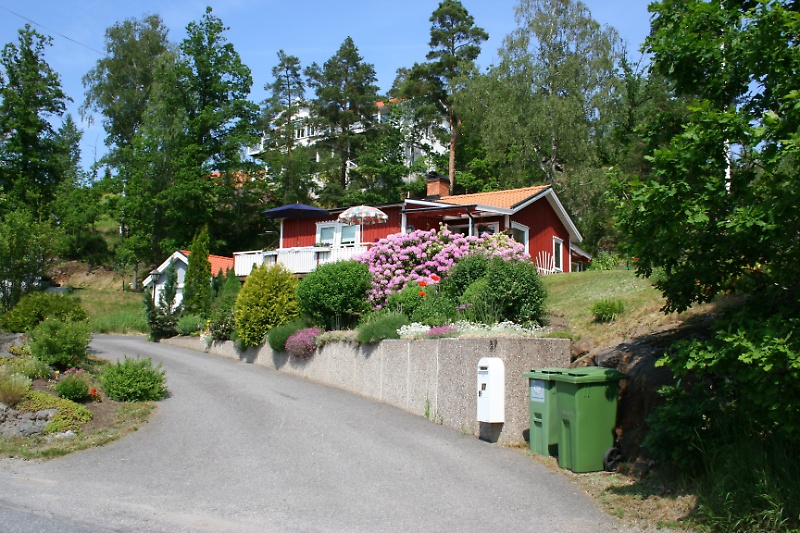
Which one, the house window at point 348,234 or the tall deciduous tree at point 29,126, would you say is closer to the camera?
the house window at point 348,234

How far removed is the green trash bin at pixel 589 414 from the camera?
8734mm

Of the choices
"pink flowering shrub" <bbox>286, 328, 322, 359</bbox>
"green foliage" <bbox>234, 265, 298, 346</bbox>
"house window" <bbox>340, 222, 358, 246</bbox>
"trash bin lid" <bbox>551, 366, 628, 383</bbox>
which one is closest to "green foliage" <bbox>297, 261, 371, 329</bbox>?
"pink flowering shrub" <bbox>286, 328, 322, 359</bbox>

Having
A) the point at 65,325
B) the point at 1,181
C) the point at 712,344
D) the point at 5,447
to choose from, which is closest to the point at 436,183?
the point at 65,325

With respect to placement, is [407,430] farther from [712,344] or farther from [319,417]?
[712,344]

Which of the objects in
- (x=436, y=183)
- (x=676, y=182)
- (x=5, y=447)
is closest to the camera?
(x=676, y=182)

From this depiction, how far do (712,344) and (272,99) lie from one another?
5440cm

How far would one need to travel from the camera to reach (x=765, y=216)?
6.30 metres

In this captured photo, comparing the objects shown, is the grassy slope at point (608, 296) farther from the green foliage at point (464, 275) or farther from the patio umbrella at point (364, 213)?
the patio umbrella at point (364, 213)

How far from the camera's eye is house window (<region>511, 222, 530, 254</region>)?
87.4 ft

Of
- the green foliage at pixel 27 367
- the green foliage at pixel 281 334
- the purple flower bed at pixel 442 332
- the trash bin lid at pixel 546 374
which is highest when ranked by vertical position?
the purple flower bed at pixel 442 332

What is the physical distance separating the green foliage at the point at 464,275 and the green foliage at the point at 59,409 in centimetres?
826

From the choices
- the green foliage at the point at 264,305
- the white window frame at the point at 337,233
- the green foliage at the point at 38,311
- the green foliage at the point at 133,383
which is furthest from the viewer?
the white window frame at the point at 337,233

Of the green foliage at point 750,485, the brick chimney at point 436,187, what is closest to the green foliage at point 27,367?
the green foliage at point 750,485

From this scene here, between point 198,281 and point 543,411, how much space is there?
945 inches
